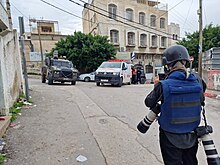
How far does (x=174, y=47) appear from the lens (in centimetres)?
231

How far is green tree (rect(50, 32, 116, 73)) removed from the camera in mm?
25219

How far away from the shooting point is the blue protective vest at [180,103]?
2035mm

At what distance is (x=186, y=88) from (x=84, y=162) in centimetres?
216

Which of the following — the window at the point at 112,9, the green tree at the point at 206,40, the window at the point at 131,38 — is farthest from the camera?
the window at the point at 131,38

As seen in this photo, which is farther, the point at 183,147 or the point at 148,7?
the point at 148,7

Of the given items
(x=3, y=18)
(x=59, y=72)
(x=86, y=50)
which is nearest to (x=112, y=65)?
(x=59, y=72)

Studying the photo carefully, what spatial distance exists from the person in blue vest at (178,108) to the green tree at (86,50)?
23.3 meters

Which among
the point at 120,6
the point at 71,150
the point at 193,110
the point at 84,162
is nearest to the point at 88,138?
the point at 71,150

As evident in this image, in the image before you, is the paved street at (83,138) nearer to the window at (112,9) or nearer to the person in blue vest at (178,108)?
the person in blue vest at (178,108)

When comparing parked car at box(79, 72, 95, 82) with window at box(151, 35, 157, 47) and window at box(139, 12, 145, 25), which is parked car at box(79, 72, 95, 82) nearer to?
window at box(139, 12, 145, 25)

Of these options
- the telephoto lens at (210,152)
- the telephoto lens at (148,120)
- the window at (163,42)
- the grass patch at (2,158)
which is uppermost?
the window at (163,42)

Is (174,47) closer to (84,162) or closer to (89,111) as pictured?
(84,162)

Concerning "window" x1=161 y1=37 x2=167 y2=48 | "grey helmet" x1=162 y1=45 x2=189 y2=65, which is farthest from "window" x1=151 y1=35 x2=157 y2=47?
"grey helmet" x1=162 y1=45 x2=189 y2=65

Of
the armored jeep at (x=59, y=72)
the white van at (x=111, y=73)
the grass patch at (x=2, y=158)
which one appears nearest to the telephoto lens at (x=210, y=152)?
the grass patch at (x=2, y=158)
